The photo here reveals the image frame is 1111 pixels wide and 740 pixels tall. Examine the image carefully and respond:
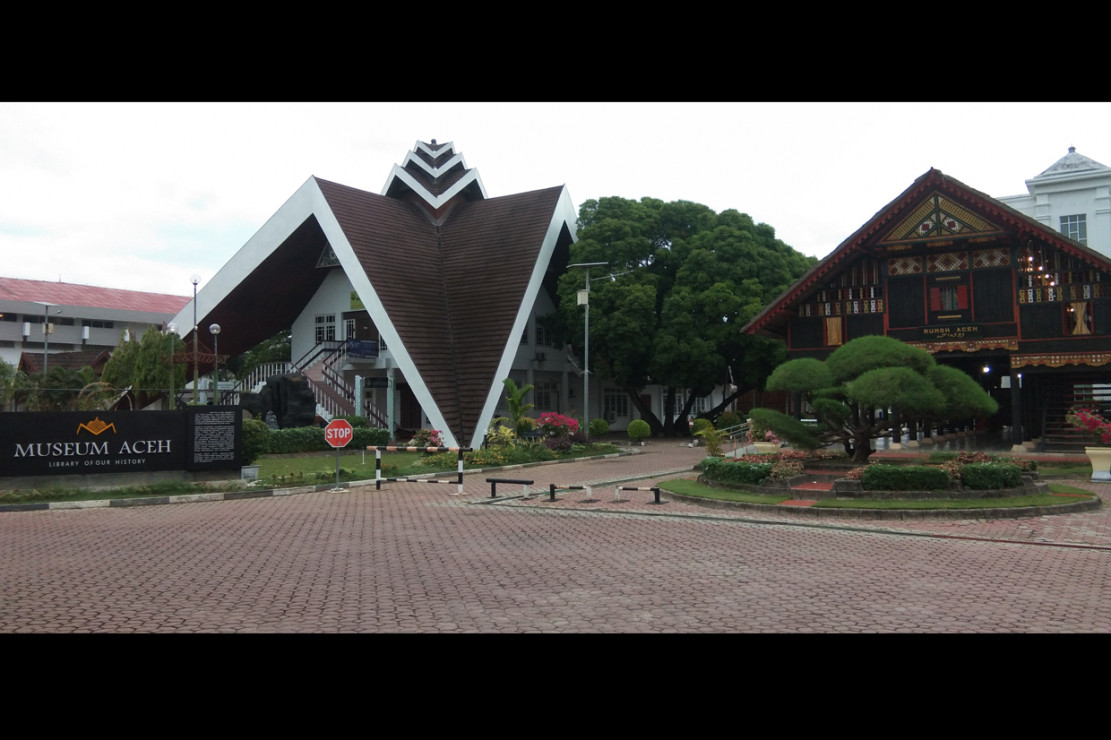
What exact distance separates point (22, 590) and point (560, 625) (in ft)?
18.4

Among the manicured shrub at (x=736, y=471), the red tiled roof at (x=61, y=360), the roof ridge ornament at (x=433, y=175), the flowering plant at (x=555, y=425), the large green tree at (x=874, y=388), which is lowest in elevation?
the manicured shrub at (x=736, y=471)

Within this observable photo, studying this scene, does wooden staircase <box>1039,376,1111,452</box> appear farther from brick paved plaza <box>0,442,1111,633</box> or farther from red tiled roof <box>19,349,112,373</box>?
red tiled roof <box>19,349,112,373</box>

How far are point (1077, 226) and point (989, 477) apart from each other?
33.8 meters

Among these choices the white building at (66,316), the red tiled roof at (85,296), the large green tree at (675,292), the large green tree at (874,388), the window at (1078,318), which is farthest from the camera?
the red tiled roof at (85,296)

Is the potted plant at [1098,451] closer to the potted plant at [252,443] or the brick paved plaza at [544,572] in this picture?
the brick paved plaza at [544,572]

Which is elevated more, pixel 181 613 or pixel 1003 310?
pixel 1003 310

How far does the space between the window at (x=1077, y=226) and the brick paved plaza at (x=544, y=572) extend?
3394 cm

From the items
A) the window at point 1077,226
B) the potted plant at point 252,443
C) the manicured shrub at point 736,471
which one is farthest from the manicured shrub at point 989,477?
the window at point 1077,226

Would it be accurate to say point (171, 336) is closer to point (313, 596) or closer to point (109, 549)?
point (109, 549)

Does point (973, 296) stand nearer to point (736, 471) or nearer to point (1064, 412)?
point (1064, 412)

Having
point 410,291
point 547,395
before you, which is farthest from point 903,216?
point 547,395

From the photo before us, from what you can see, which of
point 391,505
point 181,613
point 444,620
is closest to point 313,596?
point 181,613

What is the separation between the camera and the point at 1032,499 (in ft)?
47.9

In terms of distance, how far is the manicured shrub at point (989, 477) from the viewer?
15031 millimetres
